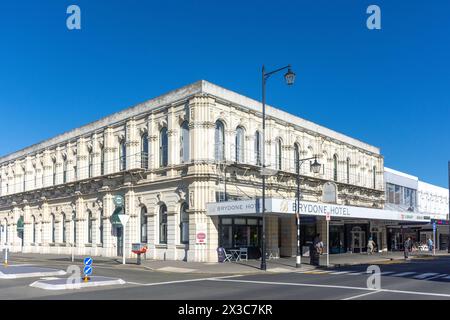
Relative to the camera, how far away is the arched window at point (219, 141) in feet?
102

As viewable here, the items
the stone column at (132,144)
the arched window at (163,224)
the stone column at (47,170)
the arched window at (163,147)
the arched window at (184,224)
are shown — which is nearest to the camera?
the arched window at (184,224)

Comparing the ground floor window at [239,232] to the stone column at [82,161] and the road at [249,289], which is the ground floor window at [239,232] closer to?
the road at [249,289]

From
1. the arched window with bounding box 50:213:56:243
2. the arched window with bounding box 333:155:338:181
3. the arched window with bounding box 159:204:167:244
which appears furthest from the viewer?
the arched window with bounding box 50:213:56:243

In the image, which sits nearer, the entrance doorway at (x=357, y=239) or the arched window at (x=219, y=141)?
the arched window at (x=219, y=141)

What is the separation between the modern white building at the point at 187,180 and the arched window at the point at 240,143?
0.08 m

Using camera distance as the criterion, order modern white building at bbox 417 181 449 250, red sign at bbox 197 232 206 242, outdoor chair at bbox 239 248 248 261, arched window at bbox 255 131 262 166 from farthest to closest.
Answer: modern white building at bbox 417 181 449 250
arched window at bbox 255 131 262 166
outdoor chair at bbox 239 248 248 261
red sign at bbox 197 232 206 242

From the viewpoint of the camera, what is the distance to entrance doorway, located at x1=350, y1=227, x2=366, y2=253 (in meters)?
43.9

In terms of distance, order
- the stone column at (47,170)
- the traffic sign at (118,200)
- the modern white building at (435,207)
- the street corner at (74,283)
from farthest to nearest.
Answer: the modern white building at (435,207) → the stone column at (47,170) → the traffic sign at (118,200) → the street corner at (74,283)

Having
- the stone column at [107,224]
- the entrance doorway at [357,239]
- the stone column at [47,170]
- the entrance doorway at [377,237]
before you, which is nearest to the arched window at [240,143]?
the stone column at [107,224]

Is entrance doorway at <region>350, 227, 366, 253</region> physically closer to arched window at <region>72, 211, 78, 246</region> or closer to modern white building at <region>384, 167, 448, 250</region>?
modern white building at <region>384, 167, 448, 250</region>

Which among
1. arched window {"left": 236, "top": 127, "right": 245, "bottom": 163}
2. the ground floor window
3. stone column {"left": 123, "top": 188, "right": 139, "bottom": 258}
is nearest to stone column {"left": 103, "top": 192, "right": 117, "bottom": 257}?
stone column {"left": 123, "top": 188, "right": 139, "bottom": 258}

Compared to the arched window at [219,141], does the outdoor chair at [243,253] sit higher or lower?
lower

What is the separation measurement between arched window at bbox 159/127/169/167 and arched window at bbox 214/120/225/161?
3570 mm
